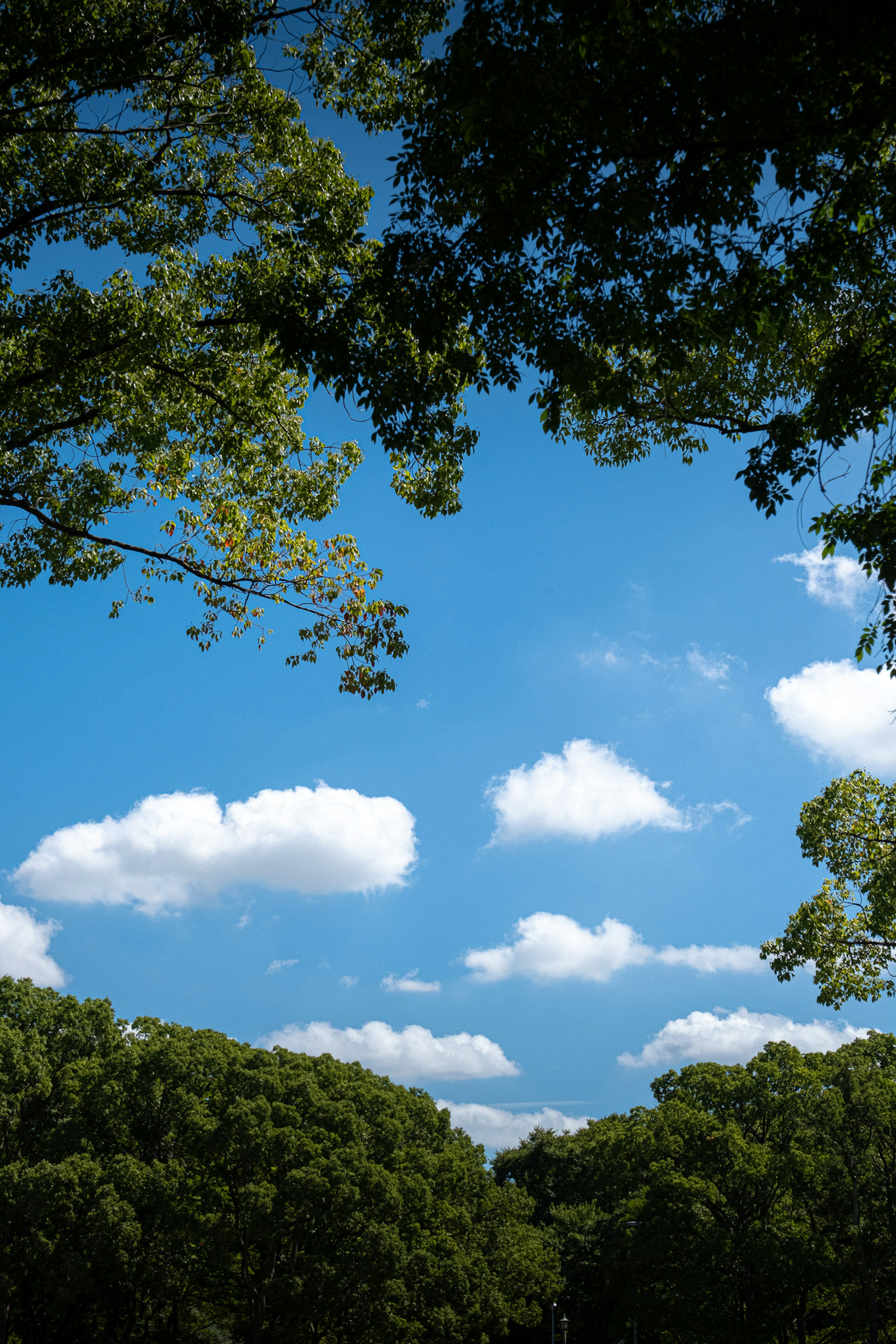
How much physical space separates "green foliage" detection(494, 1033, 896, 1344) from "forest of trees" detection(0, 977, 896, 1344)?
68 mm

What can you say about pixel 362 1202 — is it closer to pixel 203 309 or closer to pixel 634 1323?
pixel 634 1323

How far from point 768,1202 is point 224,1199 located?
13.8 metres

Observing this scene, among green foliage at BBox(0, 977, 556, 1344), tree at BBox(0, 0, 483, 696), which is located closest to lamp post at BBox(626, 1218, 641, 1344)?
green foliage at BBox(0, 977, 556, 1344)

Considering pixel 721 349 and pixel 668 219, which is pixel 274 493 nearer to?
pixel 721 349

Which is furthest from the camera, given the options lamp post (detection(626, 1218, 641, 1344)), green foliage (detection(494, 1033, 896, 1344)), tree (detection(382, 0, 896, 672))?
lamp post (detection(626, 1218, 641, 1344))

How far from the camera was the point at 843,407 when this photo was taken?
7141mm

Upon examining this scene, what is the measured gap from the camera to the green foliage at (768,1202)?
843 inches

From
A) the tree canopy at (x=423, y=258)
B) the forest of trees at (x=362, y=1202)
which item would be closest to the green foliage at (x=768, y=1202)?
the forest of trees at (x=362, y=1202)

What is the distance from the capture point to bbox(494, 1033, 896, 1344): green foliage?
21422 millimetres

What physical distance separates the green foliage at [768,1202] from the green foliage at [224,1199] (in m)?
3.57

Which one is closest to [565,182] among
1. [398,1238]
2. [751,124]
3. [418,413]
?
[751,124]

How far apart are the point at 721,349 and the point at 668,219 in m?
3.84

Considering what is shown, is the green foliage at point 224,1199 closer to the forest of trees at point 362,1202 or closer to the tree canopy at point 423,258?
the forest of trees at point 362,1202

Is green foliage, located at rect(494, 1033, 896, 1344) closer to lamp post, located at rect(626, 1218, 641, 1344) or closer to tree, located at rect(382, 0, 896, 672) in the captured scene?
lamp post, located at rect(626, 1218, 641, 1344)
